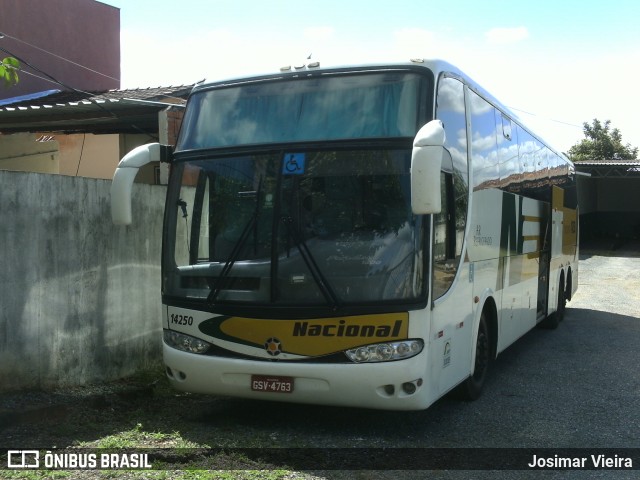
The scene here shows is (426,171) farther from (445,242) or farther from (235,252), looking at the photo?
(235,252)

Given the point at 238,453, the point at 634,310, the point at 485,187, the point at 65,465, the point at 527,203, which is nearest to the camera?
the point at 65,465

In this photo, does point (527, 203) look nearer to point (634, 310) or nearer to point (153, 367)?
point (153, 367)

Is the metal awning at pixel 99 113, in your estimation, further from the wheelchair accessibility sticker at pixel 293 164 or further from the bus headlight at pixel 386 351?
the bus headlight at pixel 386 351

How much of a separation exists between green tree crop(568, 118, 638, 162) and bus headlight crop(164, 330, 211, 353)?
55.8 metres

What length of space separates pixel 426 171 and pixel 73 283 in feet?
12.9

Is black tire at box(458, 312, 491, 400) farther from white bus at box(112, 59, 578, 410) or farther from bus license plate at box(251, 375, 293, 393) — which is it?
bus license plate at box(251, 375, 293, 393)

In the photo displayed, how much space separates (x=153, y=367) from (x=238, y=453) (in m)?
2.97

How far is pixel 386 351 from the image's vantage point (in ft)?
17.9

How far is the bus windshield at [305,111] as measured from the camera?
5.73 meters

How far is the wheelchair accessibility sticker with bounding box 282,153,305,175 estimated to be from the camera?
5793mm

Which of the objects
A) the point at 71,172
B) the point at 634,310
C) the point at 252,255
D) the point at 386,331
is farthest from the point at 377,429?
the point at 71,172

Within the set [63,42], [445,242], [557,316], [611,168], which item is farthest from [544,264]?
[611,168]

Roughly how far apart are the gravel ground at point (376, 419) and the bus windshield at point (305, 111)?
2.53 metres

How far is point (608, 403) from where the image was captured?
7141 mm
